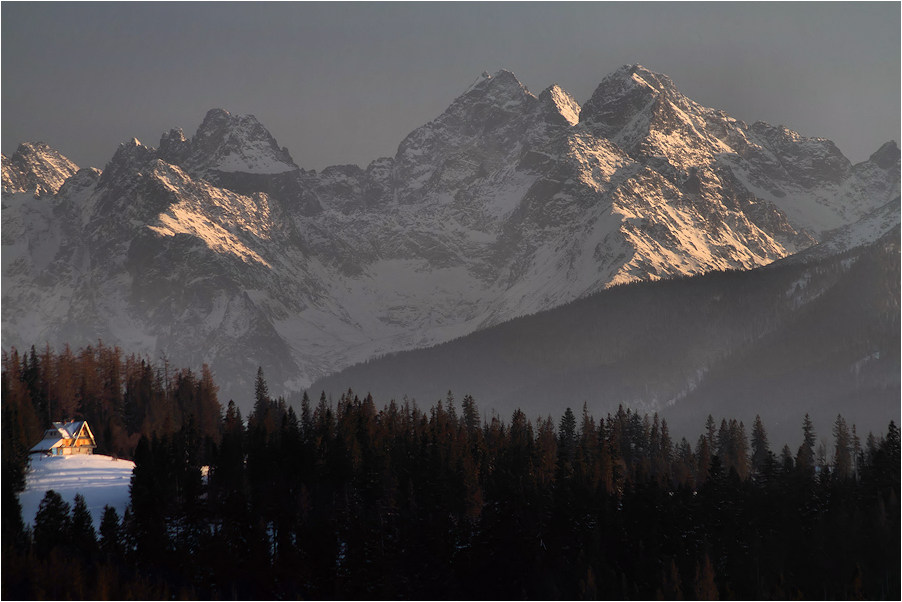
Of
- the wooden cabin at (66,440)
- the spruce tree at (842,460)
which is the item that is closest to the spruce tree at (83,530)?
the wooden cabin at (66,440)

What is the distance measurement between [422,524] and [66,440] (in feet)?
143

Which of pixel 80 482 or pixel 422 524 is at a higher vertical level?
pixel 80 482

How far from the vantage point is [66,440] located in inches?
4756

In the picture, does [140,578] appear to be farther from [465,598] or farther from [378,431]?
[378,431]

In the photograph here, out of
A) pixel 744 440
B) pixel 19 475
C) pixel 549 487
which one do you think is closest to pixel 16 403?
pixel 19 475

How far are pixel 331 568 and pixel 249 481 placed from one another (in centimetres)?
1632

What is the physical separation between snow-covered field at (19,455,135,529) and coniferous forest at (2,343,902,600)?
210cm

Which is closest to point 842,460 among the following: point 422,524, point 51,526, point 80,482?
point 422,524

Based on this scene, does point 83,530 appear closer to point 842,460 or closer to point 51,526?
point 51,526

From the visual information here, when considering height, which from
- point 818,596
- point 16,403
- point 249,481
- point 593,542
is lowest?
point 818,596

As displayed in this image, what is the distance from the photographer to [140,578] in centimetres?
9812

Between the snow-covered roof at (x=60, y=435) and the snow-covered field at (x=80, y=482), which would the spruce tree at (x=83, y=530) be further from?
the snow-covered roof at (x=60, y=435)

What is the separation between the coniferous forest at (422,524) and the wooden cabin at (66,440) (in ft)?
7.80

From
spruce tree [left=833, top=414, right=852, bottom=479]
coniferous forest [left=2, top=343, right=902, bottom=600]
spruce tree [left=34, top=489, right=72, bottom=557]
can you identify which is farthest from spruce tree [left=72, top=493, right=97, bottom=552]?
spruce tree [left=833, top=414, right=852, bottom=479]
